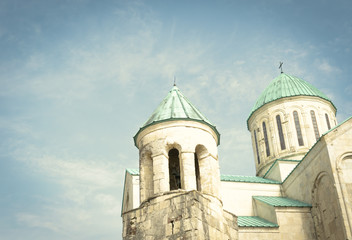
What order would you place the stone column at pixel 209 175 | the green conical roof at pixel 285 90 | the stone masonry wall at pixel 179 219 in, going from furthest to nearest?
the green conical roof at pixel 285 90, the stone column at pixel 209 175, the stone masonry wall at pixel 179 219

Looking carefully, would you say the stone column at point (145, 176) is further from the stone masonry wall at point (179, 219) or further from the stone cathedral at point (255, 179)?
the stone masonry wall at point (179, 219)

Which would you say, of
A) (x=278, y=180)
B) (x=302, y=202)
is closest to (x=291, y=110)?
(x=278, y=180)

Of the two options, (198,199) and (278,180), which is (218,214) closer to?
(198,199)

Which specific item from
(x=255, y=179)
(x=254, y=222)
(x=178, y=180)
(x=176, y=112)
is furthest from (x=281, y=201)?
(x=176, y=112)

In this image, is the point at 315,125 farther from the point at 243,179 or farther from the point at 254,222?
the point at 254,222

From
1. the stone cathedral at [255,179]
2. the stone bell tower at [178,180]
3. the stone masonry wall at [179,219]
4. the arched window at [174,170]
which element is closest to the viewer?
the stone masonry wall at [179,219]

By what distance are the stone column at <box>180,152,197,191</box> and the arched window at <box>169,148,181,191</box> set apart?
1.37m

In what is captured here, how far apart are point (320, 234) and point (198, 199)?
785 centimetres

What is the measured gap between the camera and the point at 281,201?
17.0m

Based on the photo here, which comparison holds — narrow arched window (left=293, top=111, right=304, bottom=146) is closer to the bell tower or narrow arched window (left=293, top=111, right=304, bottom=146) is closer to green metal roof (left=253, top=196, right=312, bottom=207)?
the bell tower

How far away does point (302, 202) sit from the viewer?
16.6m

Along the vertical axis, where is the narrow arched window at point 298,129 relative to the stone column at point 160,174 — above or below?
above

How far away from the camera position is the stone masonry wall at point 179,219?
8555 millimetres

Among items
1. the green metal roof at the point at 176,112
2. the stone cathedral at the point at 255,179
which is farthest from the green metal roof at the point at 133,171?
Result: the green metal roof at the point at 176,112
